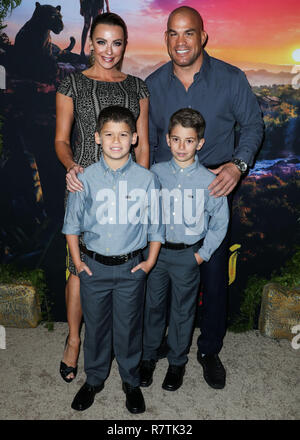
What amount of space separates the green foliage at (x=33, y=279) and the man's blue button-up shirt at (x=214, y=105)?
1566 millimetres

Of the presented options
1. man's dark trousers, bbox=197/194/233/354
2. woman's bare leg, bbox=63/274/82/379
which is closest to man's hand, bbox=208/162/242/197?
man's dark trousers, bbox=197/194/233/354

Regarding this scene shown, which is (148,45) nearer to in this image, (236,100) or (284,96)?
(236,100)

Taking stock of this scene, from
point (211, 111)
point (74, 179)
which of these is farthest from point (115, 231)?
point (211, 111)

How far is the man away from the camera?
7.22ft

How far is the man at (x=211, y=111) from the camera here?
7.22 feet

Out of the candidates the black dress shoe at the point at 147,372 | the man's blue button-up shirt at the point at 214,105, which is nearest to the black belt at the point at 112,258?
the man's blue button-up shirt at the point at 214,105

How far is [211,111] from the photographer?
2332 mm

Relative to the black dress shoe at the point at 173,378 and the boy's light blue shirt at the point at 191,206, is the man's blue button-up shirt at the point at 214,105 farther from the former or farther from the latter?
the black dress shoe at the point at 173,378

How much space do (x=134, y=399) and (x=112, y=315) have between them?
0.52 m

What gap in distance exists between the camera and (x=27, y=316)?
3.14 m

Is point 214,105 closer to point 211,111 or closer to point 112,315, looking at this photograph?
point 211,111

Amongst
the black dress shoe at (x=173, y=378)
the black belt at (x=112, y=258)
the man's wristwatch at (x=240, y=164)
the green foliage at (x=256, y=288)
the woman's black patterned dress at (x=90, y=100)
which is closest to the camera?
the black belt at (x=112, y=258)

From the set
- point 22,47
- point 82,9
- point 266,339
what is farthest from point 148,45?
point 266,339
